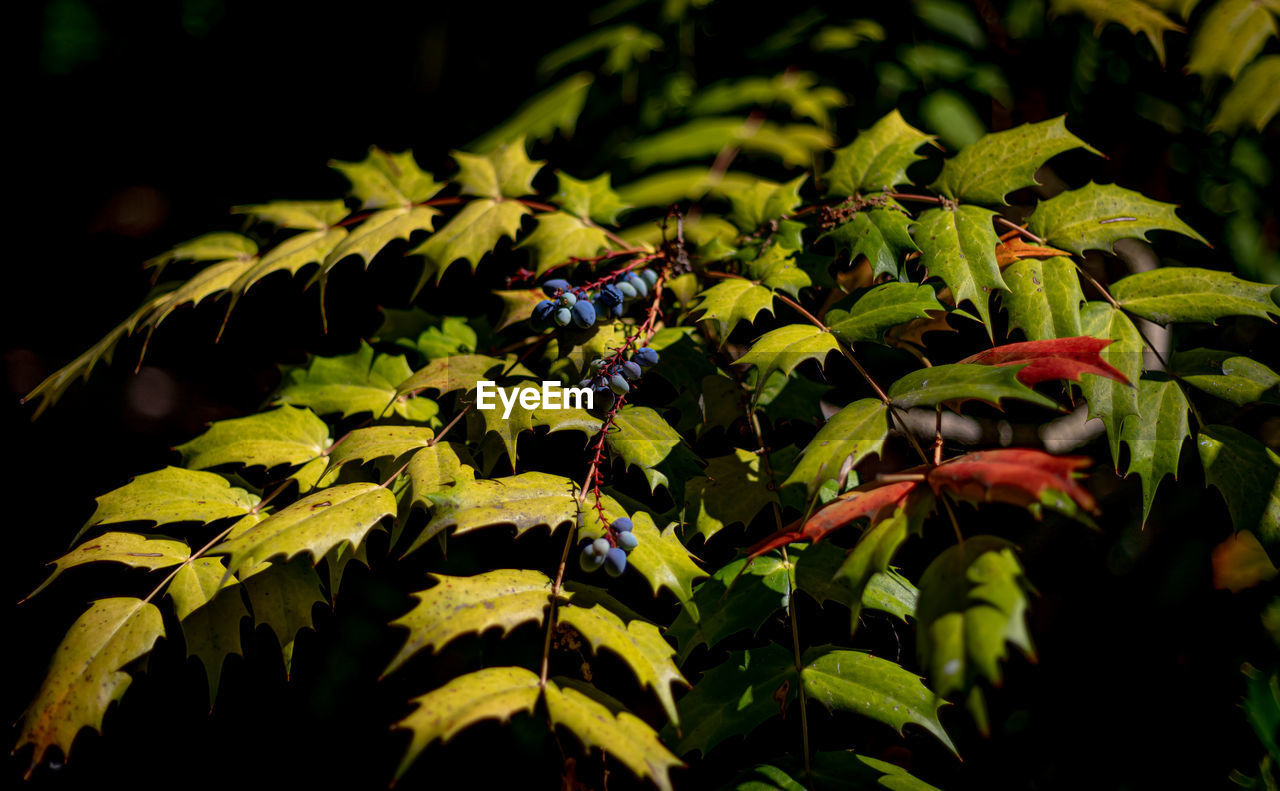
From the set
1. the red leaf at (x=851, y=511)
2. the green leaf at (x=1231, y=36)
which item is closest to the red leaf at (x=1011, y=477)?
the red leaf at (x=851, y=511)

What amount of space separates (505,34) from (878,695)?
2.09 metres

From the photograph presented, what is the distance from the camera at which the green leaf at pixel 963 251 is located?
0.80 metres

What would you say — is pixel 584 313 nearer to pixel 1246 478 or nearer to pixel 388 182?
pixel 388 182

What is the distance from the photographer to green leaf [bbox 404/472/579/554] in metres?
0.65

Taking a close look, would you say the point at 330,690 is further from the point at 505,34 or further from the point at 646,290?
the point at 505,34

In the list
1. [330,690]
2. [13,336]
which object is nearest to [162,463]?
[330,690]

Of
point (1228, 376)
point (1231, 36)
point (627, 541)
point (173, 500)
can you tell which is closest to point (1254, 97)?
point (1231, 36)

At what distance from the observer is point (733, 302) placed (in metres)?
0.83

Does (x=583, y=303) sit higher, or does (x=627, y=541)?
(x=583, y=303)

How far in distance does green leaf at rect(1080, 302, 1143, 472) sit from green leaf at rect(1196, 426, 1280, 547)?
0.34 feet

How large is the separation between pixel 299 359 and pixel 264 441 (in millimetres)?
675

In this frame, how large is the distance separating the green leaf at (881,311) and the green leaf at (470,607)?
1.52 ft

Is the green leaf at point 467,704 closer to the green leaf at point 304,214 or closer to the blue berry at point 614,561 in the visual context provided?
→ the blue berry at point 614,561

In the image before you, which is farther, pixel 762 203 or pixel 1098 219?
pixel 762 203
